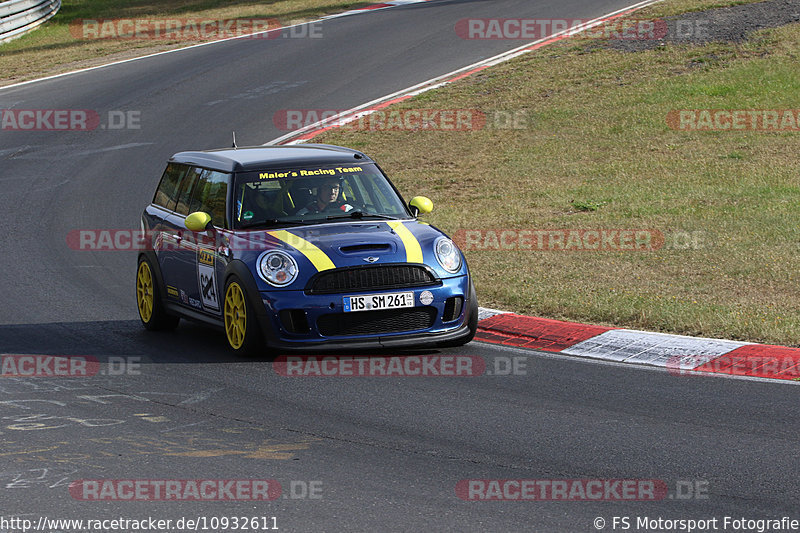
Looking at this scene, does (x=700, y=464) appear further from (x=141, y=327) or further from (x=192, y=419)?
(x=141, y=327)

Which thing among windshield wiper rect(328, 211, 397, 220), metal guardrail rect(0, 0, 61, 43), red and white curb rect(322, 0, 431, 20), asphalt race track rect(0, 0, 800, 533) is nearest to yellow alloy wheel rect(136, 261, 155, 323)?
asphalt race track rect(0, 0, 800, 533)

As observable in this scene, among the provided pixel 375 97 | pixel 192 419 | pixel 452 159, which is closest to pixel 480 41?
pixel 375 97

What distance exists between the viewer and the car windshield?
9.70m

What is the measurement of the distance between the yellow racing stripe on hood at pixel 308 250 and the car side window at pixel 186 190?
4.89ft

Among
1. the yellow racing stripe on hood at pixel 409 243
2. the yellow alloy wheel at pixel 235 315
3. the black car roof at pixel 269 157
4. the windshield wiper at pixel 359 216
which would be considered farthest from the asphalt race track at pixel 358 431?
the black car roof at pixel 269 157

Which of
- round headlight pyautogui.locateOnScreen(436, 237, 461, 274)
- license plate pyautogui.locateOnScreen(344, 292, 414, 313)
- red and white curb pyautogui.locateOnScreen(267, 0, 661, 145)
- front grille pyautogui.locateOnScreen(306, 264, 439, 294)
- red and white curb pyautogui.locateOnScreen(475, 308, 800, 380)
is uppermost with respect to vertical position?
red and white curb pyautogui.locateOnScreen(267, 0, 661, 145)

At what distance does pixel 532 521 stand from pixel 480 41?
957 inches

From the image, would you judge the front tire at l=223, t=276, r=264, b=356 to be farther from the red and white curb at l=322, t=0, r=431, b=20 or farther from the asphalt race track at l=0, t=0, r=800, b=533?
the red and white curb at l=322, t=0, r=431, b=20

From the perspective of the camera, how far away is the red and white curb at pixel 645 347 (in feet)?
27.6

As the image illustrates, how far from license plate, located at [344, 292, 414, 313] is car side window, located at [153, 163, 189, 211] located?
2729 mm

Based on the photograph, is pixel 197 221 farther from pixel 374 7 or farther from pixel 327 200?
pixel 374 7

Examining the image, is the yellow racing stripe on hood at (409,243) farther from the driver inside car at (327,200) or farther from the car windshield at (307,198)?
the driver inside car at (327,200)

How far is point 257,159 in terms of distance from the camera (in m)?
10.1

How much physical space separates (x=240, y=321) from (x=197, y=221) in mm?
1057
